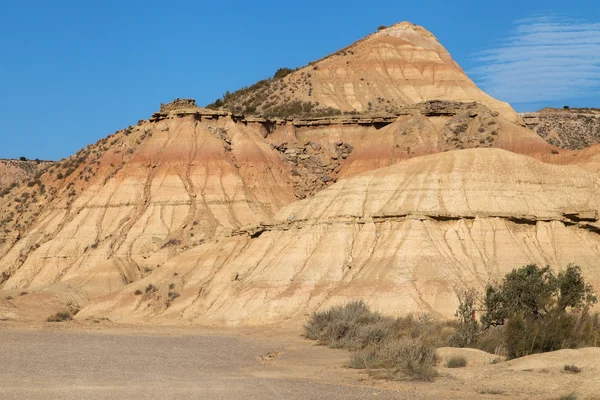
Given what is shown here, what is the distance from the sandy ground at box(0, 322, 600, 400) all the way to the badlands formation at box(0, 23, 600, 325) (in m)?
11.4

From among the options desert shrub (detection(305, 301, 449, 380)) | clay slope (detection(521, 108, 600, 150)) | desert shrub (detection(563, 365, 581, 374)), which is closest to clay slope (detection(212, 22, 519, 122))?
clay slope (detection(521, 108, 600, 150))

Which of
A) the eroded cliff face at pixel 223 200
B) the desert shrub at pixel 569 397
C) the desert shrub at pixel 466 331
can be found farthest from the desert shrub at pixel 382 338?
the eroded cliff face at pixel 223 200

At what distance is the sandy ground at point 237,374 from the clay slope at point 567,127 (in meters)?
76.0

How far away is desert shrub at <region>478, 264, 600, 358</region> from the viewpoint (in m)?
29.9

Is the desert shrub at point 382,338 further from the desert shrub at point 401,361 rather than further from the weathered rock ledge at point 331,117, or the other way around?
the weathered rock ledge at point 331,117

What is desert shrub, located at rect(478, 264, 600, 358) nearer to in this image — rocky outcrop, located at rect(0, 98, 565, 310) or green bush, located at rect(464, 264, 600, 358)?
green bush, located at rect(464, 264, 600, 358)

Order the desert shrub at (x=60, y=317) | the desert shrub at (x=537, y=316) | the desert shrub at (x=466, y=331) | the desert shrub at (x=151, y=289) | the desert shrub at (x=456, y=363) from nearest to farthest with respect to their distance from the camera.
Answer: the desert shrub at (x=456, y=363), the desert shrub at (x=537, y=316), the desert shrub at (x=466, y=331), the desert shrub at (x=60, y=317), the desert shrub at (x=151, y=289)

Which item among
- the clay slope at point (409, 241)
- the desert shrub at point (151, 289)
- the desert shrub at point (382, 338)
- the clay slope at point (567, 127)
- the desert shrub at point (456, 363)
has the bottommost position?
the desert shrub at point (456, 363)

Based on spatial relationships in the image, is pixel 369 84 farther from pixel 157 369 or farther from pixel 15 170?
pixel 157 369

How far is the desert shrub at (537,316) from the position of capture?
29.9 m

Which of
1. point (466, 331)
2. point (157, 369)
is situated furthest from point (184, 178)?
point (157, 369)

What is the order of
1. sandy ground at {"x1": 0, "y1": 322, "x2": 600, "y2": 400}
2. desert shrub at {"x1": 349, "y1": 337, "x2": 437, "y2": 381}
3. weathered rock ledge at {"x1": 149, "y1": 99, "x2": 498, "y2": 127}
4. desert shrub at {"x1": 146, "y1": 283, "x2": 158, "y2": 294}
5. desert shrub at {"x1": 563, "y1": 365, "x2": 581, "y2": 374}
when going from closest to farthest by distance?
sandy ground at {"x1": 0, "y1": 322, "x2": 600, "y2": 400} → desert shrub at {"x1": 563, "y1": 365, "x2": 581, "y2": 374} → desert shrub at {"x1": 349, "y1": 337, "x2": 437, "y2": 381} → desert shrub at {"x1": 146, "y1": 283, "x2": 158, "y2": 294} → weathered rock ledge at {"x1": 149, "y1": 99, "x2": 498, "y2": 127}

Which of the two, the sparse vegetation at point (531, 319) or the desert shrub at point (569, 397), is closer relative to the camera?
the desert shrub at point (569, 397)

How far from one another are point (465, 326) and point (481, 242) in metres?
13.6
